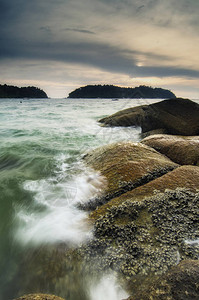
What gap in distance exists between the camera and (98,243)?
2.75 m

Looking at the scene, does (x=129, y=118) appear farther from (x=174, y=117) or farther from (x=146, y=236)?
(x=146, y=236)

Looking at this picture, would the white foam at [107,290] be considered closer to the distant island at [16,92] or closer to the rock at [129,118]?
the rock at [129,118]

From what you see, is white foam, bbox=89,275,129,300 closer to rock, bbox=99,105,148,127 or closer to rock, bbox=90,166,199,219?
rock, bbox=90,166,199,219

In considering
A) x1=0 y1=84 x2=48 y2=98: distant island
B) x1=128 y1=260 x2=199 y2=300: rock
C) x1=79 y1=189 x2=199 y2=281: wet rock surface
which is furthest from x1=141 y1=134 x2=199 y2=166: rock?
x1=0 y1=84 x2=48 y2=98: distant island

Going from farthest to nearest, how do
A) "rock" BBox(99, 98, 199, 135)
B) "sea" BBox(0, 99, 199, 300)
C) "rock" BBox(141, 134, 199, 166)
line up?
"rock" BBox(99, 98, 199, 135), "rock" BBox(141, 134, 199, 166), "sea" BBox(0, 99, 199, 300)

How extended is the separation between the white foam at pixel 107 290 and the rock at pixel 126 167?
1.45 m

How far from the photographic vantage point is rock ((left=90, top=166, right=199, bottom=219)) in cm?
334

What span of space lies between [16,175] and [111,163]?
3.85 meters

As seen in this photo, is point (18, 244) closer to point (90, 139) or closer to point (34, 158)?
point (34, 158)

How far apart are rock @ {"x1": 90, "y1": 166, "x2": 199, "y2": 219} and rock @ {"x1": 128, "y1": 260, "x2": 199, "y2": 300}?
4.82 ft

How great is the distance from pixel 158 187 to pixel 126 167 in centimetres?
97

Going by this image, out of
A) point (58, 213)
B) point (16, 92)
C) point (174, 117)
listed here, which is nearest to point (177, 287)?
point (58, 213)

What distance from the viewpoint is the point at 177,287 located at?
1748mm

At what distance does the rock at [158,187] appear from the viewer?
3340mm
